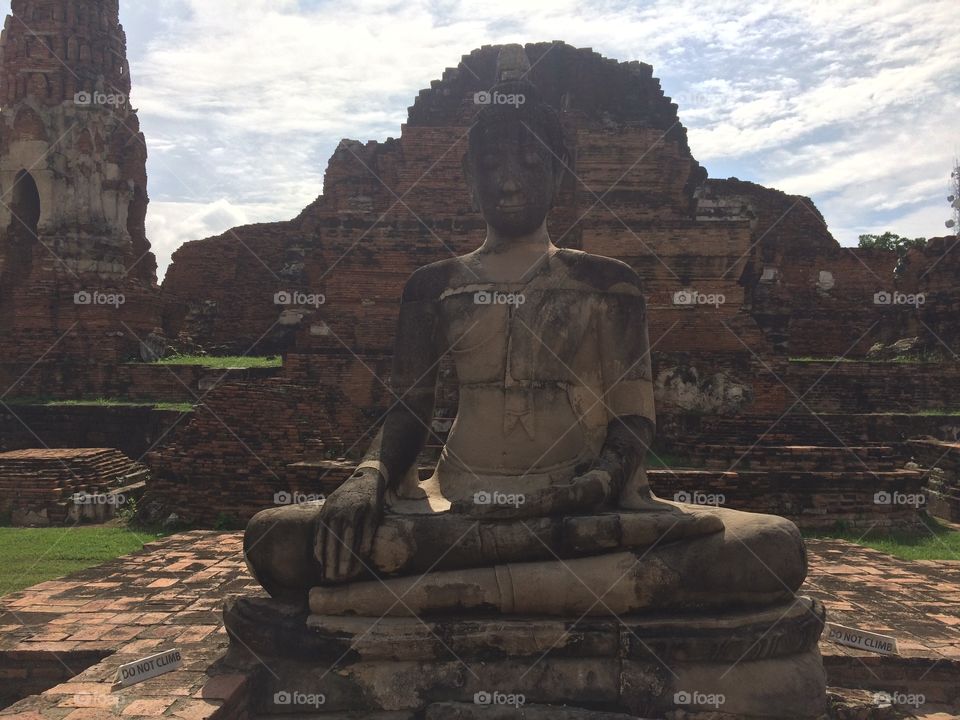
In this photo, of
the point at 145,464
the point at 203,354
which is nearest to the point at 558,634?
the point at 145,464

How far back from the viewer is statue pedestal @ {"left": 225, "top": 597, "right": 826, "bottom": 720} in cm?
316

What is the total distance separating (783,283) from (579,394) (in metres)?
20.4

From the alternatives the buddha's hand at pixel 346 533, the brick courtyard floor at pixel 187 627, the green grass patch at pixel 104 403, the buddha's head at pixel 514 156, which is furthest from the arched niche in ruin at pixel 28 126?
the buddha's hand at pixel 346 533

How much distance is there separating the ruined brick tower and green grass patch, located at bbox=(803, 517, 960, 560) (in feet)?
50.1

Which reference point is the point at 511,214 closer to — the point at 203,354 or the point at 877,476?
the point at 877,476

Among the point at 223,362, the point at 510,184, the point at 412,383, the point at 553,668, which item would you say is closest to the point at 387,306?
the point at 223,362

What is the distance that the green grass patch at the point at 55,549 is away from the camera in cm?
681

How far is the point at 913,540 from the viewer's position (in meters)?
8.49

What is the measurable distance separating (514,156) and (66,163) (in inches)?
708

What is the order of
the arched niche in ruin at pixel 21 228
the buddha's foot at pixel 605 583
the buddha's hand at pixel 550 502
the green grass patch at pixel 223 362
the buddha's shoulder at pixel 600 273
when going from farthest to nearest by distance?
the arched niche in ruin at pixel 21 228, the green grass patch at pixel 223 362, the buddha's shoulder at pixel 600 273, the buddha's hand at pixel 550 502, the buddha's foot at pixel 605 583

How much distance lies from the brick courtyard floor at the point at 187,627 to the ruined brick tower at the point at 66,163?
527 inches

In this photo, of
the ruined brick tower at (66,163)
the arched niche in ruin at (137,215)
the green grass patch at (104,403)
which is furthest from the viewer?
the arched niche in ruin at (137,215)

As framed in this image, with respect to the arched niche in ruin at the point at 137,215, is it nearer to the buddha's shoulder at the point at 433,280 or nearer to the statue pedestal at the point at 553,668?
the buddha's shoulder at the point at 433,280

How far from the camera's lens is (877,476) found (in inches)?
348
